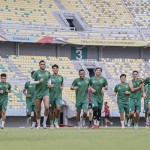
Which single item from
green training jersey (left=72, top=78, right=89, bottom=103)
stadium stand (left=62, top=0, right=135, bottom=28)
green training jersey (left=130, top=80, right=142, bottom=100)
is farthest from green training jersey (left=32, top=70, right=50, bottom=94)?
stadium stand (left=62, top=0, right=135, bottom=28)

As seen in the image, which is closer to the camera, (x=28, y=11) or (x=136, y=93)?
(x=136, y=93)

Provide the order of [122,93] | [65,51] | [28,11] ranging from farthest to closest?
[65,51] < [28,11] < [122,93]

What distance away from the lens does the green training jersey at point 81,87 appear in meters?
26.5

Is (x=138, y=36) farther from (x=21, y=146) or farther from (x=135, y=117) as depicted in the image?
(x=21, y=146)

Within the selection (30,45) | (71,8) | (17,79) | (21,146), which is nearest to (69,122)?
(17,79)

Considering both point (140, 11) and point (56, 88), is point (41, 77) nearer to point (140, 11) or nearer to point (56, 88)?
point (56, 88)

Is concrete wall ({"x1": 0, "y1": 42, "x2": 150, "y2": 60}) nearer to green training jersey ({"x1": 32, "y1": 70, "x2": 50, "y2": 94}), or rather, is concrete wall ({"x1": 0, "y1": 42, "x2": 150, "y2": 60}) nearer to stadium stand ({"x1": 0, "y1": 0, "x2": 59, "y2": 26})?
stadium stand ({"x1": 0, "y1": 0, "x2": 59, "y2": 26})

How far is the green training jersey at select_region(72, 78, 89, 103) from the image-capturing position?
86.8 feet

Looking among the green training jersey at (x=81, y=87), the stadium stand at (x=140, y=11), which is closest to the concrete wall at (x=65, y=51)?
the stadium stand at (x=140, y=11)

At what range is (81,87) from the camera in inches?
1045

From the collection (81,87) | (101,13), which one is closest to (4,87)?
(81,87)

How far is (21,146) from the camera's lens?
33.6ft

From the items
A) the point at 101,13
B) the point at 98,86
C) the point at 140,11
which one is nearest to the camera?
the point at 98,86

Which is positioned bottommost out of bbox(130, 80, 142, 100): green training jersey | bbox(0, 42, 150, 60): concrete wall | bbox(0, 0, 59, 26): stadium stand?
bbox(130, 80, 142, 100): green training jersey
